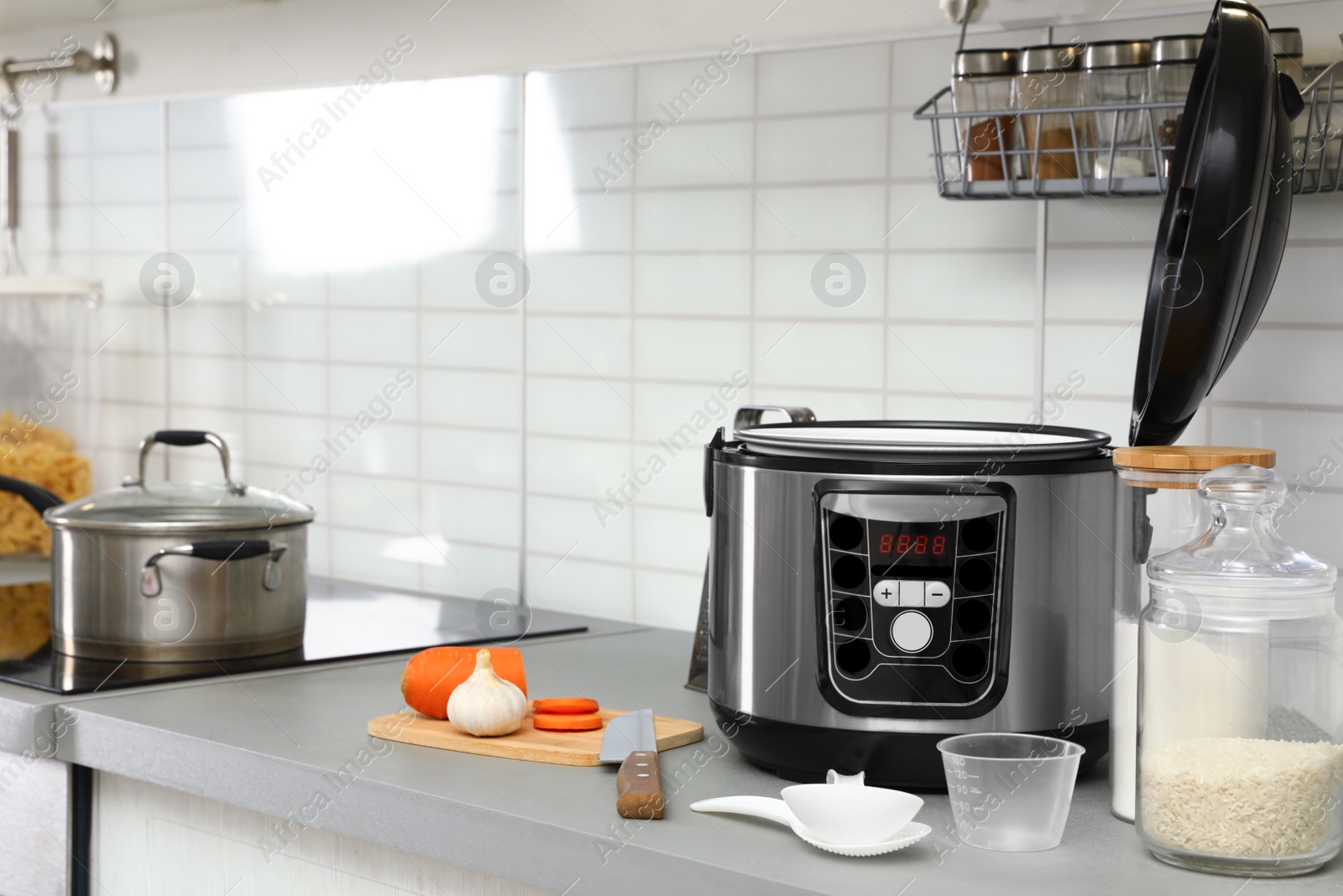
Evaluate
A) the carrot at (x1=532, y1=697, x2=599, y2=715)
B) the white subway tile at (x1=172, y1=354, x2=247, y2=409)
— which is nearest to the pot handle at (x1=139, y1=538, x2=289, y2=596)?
the carrot at (x1=532, y1=697, x2=599, y2=715)

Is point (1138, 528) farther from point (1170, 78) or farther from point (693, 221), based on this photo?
point (693, 221)

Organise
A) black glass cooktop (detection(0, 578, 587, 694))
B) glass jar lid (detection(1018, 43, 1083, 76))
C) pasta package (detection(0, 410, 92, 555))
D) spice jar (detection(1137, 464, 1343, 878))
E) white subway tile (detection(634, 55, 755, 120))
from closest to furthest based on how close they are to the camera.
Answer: spice jar (detection(1137, 464, 1343, 878)) → glass jar lid (detection(1018, 43, 1083, 76)) → black glass cooktop (detection(0, 578, 587, 694)) → white subway tile (detection(634, 55, 755, 120)) → pasta package (detection(0, 410, 92, 555))

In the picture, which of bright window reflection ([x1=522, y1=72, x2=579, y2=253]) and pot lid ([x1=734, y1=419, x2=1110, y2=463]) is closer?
pot lid ([x1=734, y1=419, x2=1110, y2=463])

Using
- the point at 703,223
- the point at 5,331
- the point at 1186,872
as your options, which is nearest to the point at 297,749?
the point at 1186,872

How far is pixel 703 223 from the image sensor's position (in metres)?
1.60

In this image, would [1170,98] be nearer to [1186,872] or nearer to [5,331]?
[1186,872]

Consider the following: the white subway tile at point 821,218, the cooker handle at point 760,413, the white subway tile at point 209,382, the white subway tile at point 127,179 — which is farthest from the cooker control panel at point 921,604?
the white subway tile at point 127,179

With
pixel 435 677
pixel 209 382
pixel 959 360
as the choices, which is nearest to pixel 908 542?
pixel 435 677

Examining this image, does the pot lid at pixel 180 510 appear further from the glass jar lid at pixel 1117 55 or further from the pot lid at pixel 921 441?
the glass jar lid at pixel 1117 55

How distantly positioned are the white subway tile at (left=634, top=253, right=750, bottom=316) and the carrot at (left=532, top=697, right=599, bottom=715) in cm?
57

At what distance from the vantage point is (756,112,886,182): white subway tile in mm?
1467

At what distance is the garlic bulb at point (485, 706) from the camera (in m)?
1.09

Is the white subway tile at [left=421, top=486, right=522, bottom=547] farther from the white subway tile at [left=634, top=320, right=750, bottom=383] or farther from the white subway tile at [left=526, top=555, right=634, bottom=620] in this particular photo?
→ the white subway tile at [left=634, top=320, right=750, bottom=383]

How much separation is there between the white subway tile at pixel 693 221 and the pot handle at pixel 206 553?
555 mm
